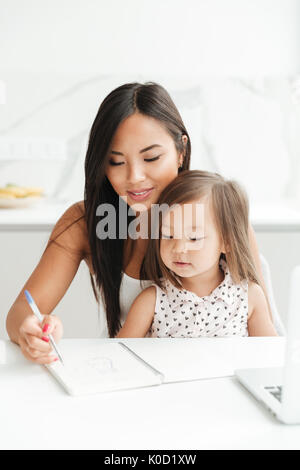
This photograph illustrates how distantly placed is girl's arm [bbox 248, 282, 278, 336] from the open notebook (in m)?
0.44

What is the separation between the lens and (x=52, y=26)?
2.97 metres

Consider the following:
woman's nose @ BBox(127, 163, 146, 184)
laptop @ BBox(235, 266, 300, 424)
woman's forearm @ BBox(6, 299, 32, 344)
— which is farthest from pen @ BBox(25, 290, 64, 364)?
woman's nose @ BBox(127, 163, 146, 184)

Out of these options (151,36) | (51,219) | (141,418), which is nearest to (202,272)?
(141,418)

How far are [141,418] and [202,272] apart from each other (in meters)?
0.62

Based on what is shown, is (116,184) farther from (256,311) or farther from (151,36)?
(151,36)

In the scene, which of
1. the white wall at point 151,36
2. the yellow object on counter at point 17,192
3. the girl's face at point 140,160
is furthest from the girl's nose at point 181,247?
the white wall at point 151,36

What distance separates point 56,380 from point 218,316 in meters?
0.55

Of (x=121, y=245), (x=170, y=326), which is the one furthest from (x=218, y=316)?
(x=121, y=245)

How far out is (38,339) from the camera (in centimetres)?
106

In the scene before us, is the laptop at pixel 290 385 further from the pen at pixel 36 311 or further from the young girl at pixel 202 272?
the young girl at pixel 202 272

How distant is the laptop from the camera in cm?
79

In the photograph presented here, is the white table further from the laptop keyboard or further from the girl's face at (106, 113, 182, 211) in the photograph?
the girl's face at (106, 113, 182, 211)

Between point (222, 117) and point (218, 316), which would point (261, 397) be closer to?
point (218, 316)

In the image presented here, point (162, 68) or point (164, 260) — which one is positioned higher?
point (162, 68)
